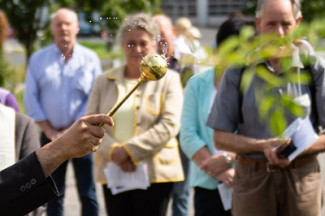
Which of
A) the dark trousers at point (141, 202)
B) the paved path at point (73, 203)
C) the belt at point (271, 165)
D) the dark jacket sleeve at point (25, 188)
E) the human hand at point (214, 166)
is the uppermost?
the dark jacket sleeve at point (25, 188)

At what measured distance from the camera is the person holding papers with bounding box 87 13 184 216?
4926 millimetres

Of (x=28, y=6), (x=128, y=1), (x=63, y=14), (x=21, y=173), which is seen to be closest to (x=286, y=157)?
(x=21, y=173)

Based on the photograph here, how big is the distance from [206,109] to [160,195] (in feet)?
2.32

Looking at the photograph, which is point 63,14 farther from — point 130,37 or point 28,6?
point 28,6

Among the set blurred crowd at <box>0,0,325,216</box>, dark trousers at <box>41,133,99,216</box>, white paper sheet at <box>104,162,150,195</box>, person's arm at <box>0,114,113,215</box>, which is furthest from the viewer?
dark trousers at <box>41,133,99,216</box>

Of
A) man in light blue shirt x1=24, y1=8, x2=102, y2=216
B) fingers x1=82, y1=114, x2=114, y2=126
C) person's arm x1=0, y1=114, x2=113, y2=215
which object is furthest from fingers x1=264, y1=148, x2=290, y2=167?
man in light blue shirt x1=24, y1=8, x2=102, y2=216

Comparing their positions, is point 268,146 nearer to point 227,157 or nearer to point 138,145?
point 227,157

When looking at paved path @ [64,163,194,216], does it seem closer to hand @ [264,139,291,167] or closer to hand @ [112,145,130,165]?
hand @ [112,145,130,165]

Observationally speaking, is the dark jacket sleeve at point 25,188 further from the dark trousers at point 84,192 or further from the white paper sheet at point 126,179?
the dark trousers at point 84,192

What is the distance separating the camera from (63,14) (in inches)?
268

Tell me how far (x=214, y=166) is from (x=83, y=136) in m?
2.59

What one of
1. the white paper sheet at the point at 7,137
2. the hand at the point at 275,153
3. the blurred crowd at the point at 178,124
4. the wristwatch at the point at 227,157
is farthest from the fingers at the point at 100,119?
the wristwatch at the point at 227,157

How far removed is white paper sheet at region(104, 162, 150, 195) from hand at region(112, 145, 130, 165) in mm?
66

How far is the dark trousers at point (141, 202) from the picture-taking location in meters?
4.98
